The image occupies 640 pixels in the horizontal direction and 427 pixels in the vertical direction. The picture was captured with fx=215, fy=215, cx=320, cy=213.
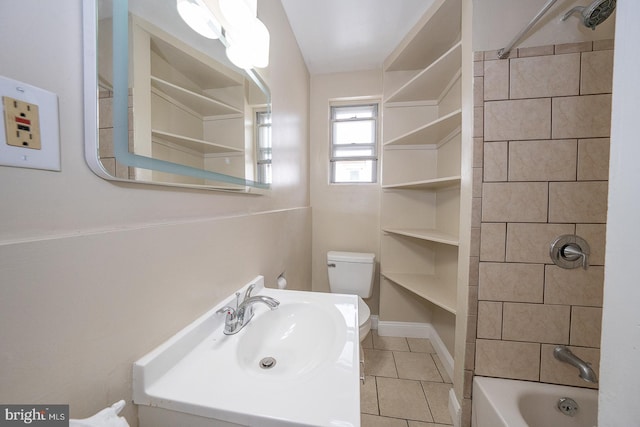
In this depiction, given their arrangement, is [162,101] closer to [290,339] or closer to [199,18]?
[199,18]

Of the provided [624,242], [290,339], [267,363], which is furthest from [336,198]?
[624,242]

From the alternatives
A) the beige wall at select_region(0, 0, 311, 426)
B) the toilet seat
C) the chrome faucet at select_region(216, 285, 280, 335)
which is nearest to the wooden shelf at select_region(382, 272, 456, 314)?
the toilet seat

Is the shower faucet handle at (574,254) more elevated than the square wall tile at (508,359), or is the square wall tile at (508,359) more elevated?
the shower faucet handle at (574,254)

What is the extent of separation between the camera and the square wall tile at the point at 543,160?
982mm

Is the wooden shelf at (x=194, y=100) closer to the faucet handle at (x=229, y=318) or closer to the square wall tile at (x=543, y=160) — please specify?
the faucet handle at (x=229, y=318)

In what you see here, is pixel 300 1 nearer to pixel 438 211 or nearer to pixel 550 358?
pixel 438 211

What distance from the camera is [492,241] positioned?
106 cm

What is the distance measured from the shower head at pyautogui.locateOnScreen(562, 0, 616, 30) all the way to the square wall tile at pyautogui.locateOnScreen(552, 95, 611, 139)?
276 millimetres

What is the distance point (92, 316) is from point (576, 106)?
1.81 metres

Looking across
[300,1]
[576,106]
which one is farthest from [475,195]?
[300,1]

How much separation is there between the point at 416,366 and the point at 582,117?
176 centimetres

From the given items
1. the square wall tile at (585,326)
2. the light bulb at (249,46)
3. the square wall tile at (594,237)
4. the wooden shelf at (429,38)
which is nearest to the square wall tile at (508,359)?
the square wall tile at (585,326)

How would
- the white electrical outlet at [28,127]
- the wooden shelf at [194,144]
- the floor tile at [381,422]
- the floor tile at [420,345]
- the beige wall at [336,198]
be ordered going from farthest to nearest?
the beige wall at [336,198] < the floor tile at [420,345] < the floor tile at [381,422] < the wooden shelf at [194,144] < the white electrical outlet at [28,127]

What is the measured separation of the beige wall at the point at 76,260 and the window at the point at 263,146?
1.57ft
